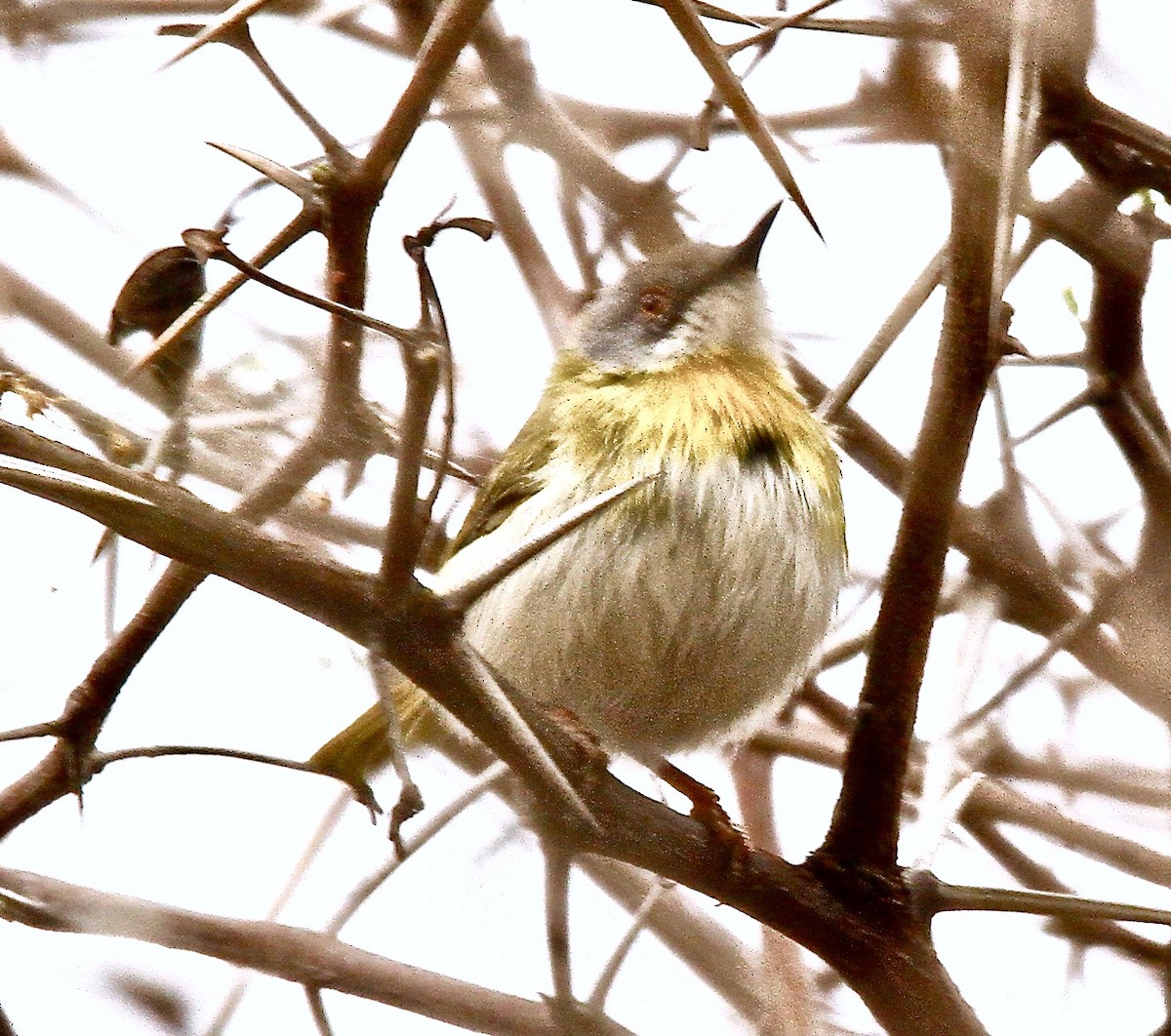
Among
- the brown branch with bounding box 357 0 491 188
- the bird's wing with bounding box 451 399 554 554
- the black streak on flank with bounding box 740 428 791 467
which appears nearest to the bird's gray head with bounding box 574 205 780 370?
the bird's wing with bounding box 451 399 554 554

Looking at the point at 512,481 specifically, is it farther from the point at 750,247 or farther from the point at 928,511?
the point at 928,511

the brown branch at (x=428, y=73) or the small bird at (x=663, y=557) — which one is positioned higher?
the small bird at (x=663, y=557)

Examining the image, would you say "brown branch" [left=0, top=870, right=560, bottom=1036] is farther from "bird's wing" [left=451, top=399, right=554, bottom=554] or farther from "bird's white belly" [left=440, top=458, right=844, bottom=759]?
"bird's wing" [left=451, top=399, right=554, bottom=554]

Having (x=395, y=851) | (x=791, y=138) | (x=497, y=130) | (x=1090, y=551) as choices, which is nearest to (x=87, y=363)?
(x=497, y=130)

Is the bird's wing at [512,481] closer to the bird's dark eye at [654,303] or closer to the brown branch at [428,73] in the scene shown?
the bird's dark eye at [654,303]

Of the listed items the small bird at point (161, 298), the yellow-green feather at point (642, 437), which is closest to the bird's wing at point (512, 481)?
the yellow-green feather at point (642, 437)
